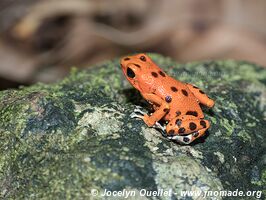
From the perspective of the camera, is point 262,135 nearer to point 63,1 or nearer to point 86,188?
point 86,188

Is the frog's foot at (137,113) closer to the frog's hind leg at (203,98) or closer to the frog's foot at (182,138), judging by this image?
the frog's foot at (182,138)

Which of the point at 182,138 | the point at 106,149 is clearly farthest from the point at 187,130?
the point at 106,149

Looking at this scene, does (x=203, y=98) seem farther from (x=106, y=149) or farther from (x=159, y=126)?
(x=106, y=149)

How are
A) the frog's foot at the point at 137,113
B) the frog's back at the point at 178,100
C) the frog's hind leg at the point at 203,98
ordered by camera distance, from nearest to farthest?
the frog's foot at the point at 137,113
the frog's back at the point at 178,100
the frog's hind leg at the point at 203,98

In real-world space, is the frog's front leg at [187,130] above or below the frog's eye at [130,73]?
below

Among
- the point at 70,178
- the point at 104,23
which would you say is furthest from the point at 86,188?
the point at 104,23

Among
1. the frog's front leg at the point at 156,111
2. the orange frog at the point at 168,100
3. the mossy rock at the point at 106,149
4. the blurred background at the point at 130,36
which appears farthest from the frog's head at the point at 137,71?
the blurred background at the point at 130,36

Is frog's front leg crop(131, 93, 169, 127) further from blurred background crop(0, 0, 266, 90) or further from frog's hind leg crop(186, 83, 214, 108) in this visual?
blurred background crop(0, 0, 266, 90)
